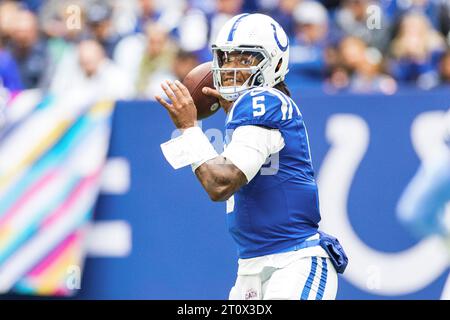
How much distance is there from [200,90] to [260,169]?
2.11ft

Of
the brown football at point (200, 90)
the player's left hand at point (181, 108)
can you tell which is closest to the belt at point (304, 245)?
the player's left hand at point (181, 108)

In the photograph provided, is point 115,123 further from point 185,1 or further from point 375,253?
point 185,1

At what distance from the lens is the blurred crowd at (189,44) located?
880 cm

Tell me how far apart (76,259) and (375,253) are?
6.59 feet

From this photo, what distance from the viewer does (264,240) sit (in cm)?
474

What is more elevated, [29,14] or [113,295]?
[29,14]

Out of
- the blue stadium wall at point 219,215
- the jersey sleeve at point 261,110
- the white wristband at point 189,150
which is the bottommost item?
the blue stadium wall at point 219,215

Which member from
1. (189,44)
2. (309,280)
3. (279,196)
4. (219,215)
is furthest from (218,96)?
(189,44)

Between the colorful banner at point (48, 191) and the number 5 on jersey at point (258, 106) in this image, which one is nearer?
the number 5 on jersey at point (258, 106)

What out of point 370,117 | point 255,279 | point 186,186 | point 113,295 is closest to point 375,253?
point 370,117

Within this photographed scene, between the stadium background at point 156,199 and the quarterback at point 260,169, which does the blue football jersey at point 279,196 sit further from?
the stadium background at point 156,199

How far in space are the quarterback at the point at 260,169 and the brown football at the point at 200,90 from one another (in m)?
0.21

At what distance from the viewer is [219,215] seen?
719 cm

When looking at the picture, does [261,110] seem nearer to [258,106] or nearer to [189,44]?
[258,106]
